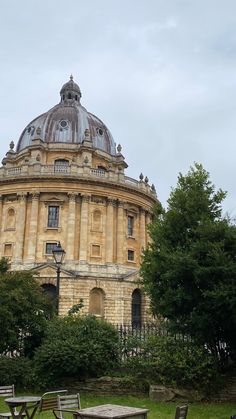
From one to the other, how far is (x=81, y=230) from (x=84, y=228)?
1.10 ft

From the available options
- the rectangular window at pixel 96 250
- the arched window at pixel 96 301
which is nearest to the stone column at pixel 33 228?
the rectangular window at pixel 96 250

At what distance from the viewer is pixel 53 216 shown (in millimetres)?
42219

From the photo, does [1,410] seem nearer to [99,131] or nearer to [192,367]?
[192,367]

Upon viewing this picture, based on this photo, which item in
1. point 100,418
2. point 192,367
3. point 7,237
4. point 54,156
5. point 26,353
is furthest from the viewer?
point 54,156

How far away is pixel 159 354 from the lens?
15047mm

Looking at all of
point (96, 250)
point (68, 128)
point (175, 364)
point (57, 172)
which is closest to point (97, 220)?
point (96, 250)

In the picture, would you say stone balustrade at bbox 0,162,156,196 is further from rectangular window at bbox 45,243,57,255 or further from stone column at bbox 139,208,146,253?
rectangular window at bbox 45,243,57,255

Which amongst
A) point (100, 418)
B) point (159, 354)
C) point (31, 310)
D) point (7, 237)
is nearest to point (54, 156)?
point (7, 237)

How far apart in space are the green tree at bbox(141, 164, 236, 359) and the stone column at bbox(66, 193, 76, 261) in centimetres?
2355

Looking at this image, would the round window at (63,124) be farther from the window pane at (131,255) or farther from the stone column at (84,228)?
the window pane at (131,255)

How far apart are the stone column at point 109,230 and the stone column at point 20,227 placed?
25.9ft

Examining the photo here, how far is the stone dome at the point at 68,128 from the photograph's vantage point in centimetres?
4984

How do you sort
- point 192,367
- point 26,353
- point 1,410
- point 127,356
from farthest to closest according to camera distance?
point 26,353, point 127,356, point 192,367, point 1,410

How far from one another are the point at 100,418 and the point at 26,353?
9.58 m
